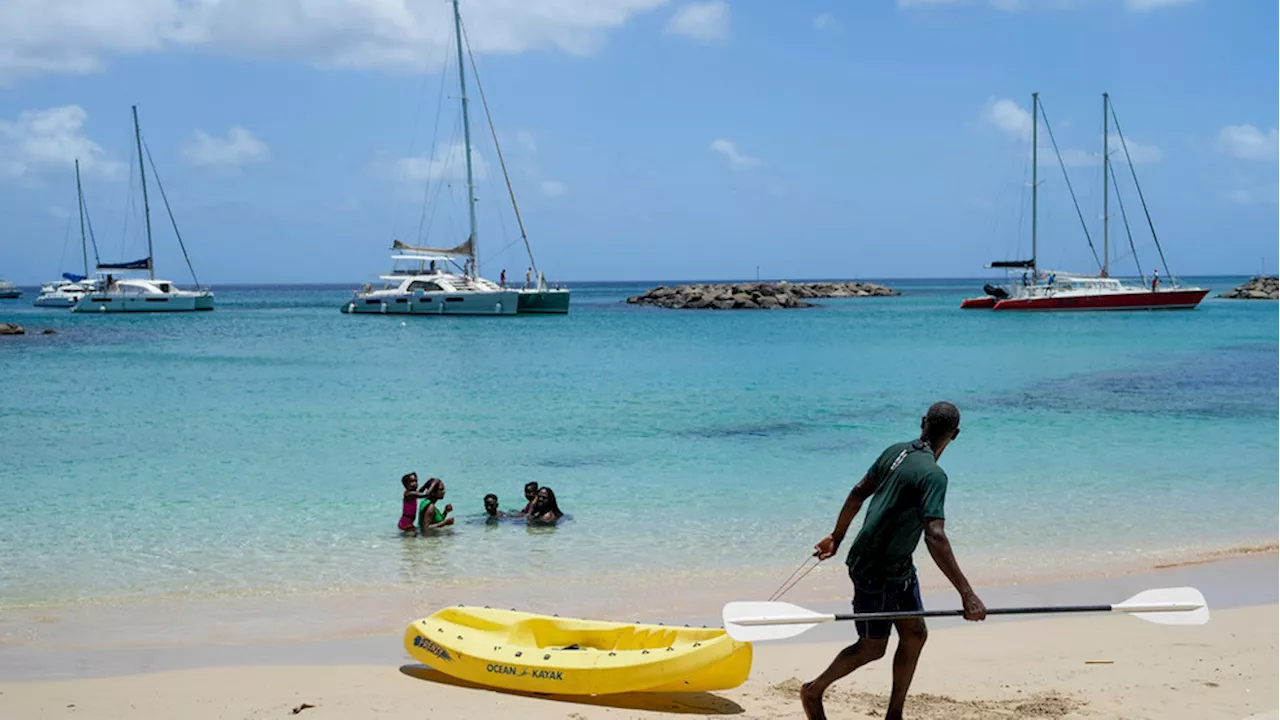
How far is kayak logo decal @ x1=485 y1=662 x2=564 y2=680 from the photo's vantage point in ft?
20.7

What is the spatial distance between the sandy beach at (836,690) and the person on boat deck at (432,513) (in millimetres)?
3944

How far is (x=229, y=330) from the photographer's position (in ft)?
180

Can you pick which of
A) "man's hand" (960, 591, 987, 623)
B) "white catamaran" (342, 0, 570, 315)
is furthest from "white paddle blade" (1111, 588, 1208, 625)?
"white catamaran" (342, 0, 570, 315)

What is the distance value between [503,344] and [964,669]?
117 ft

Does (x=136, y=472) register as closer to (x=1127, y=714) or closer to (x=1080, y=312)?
(x=1127, y=714)

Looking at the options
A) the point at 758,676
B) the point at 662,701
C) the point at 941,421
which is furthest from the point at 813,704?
the point at 941,421

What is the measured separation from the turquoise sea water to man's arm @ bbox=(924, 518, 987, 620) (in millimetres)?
5182

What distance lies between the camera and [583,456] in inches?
643

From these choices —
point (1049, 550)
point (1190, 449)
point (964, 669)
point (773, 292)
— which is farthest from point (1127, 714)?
point (773, 292)

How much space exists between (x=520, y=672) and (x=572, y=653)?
315 mm

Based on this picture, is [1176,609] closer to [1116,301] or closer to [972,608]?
[972,608]

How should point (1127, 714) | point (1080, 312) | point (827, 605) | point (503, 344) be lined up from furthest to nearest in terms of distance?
point (1080, 312) < point (503, 344) < point (827, 605) < point (1127, 714)

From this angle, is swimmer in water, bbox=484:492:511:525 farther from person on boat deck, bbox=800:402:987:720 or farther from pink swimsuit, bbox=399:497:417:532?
person on boat deck, bbox=800:402:987:720

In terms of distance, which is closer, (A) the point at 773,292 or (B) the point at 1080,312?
(B) the point at 1080,312
